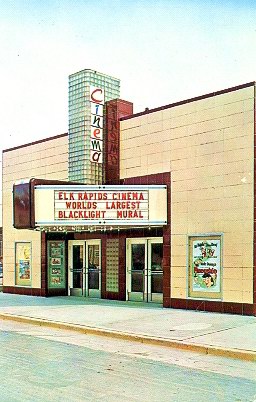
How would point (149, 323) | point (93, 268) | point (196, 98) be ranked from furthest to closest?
point (93, 268), point (196, 98), point (149, 323)

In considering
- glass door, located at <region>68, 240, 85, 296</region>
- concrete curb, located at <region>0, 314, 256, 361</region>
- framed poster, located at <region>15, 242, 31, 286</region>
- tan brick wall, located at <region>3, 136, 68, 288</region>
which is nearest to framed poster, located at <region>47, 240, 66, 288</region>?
glass door, located at <region>68, 240, 85, 296</region>

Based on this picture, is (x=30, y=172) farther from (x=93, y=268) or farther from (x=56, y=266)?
(x=93, y=268)

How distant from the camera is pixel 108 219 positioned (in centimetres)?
1522

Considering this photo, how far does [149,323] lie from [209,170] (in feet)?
15.0

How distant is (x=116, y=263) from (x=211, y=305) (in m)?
4.24

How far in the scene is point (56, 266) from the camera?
19.7 meters

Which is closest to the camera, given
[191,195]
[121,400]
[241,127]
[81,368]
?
[121,400]

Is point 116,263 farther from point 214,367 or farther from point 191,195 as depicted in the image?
point 214,367

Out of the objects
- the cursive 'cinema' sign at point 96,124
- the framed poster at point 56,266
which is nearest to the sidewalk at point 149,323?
the framed poster at point 56,266

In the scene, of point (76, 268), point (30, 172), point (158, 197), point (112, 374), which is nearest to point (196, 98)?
point (158, 197)

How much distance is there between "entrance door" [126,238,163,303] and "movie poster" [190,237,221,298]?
166 cm

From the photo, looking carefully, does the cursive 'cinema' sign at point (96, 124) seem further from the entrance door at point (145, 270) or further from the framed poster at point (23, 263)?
the framed poster at point (23, 263)

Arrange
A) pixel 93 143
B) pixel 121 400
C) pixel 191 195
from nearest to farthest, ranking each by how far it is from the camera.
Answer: pixel 121 400 → pixel 191 195 → pixel 93 143

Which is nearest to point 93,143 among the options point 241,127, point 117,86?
point 117,86
